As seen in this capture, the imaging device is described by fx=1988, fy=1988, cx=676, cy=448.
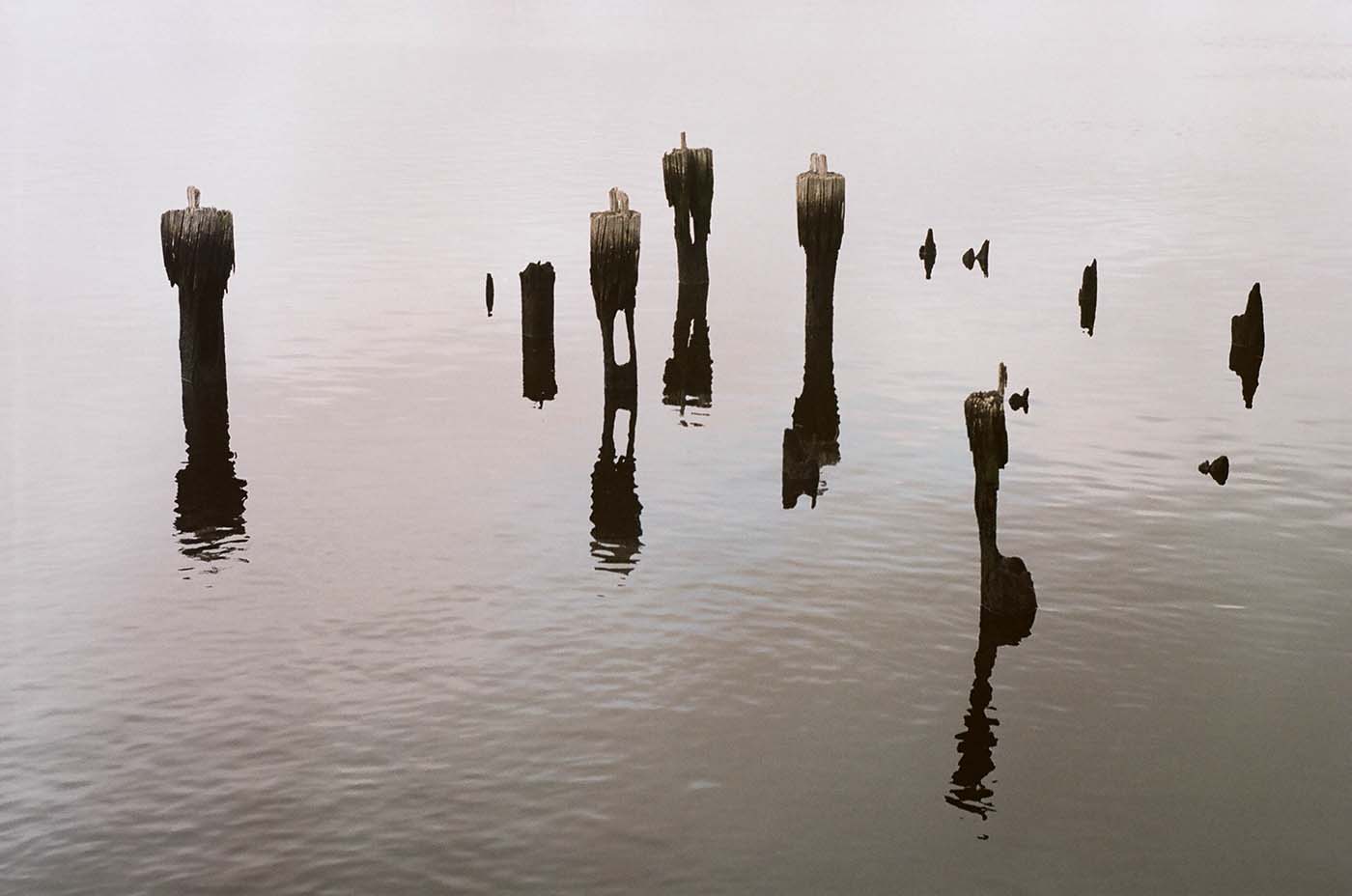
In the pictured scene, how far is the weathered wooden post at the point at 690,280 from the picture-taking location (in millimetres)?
38531

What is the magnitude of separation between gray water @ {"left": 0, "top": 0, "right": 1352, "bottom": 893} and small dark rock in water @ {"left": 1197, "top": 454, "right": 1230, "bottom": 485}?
0.68ft

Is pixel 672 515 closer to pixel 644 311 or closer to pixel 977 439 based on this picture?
pixel 977 439

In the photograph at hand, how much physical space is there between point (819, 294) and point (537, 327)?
19.0ft

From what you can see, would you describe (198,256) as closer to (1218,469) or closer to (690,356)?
(690,356)

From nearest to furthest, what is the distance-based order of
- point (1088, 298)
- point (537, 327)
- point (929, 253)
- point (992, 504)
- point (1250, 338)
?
point (992, 504) → point (1250, 338) → point (537, 327) → point (1088, 298) → point (929, 253)

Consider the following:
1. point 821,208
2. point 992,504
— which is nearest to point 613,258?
point 821,208

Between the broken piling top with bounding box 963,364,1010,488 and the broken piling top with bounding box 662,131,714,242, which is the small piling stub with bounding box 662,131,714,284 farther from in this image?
the broken piling top with bounding box 963,364,1010,488

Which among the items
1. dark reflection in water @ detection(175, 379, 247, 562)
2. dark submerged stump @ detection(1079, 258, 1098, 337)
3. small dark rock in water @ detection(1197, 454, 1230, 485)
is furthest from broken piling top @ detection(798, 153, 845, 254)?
dark reflection in water @ detection(175, 379, 247, 562)

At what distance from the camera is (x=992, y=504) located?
23.2 m

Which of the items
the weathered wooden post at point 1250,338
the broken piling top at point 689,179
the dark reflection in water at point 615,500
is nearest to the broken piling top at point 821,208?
the broken piling top at point 689,179

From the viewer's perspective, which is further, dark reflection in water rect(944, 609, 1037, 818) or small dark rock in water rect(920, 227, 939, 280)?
small dark rock in water rect(920, 227, 939, 280)

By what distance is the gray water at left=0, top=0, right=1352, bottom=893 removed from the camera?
61.4ft

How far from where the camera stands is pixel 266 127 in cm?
9888

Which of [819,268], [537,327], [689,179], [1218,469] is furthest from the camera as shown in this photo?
[689,179]
